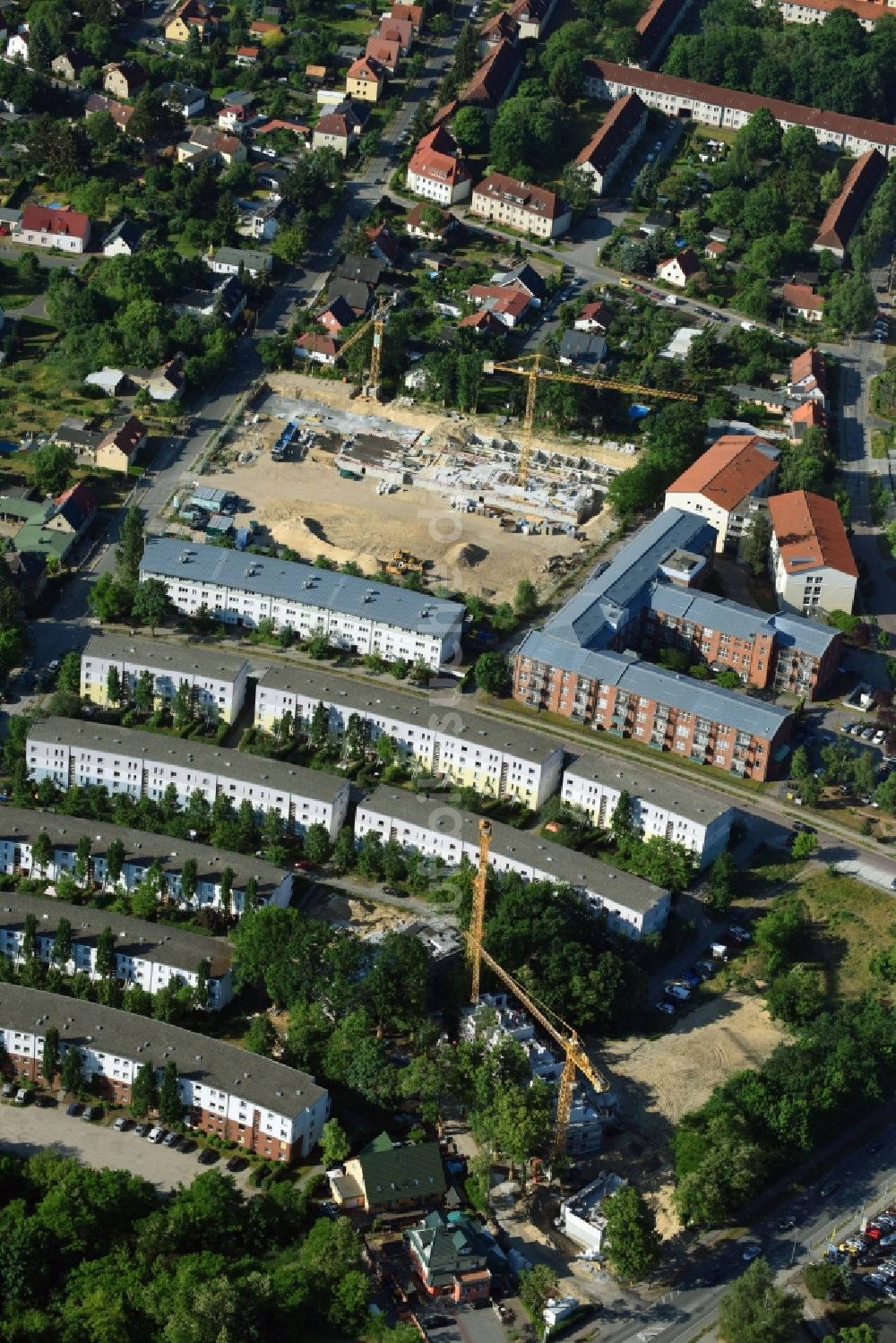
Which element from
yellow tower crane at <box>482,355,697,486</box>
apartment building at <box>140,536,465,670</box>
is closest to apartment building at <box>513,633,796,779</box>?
apartment building at <box>140,536,465,670</box>

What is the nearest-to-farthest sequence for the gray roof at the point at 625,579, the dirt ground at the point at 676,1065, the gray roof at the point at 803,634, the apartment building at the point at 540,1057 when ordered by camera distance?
the apartment building at the point at 540,1057
the dirt ground at the point at 676,1065
the gray roof at the point at 625,579
the gray roof at the point at 803,634

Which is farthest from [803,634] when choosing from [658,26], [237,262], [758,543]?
[658,26]

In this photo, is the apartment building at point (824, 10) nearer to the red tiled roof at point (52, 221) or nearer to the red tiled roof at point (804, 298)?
the red tiled roof at point (804, 298)

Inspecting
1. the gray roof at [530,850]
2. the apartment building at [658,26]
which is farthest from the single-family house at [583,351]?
the apartment building at [658,26]

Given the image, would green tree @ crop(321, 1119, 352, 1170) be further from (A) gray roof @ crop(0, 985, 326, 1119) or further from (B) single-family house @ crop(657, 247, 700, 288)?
(B) single-family house @ crop(657, 247, 700, 288)

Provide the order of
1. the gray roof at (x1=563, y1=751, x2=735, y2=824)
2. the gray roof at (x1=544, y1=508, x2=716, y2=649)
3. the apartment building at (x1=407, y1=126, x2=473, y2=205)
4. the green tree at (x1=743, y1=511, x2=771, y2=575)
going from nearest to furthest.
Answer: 1. the gray roof at (x1=563, y1=751, x2=735, y2=824)
2. the gray roof at (x1=544, y1=508, x2=716, y2=649)
3. the green tree at (x1=743, y1=511, x2=771, y2=575)
4. the apartment building at (x1=407, y1=126, x2=473, y2=205)

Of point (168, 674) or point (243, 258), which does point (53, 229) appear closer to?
point (243, 258)
